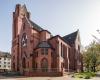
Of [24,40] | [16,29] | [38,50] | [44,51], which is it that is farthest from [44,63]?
[16,29]

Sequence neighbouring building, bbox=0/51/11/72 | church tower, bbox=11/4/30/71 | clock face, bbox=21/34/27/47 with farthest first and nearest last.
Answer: neighbouring building, bbox=0/51/11/72 → church tower, bbox=11/4/30/71 → clock face, bbox=21/34/27/47

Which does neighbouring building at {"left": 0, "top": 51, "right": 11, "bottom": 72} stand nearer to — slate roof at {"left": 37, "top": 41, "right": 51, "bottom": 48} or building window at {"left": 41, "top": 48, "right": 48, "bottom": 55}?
slate roof at {"left": 37, "top": 41, "right": 51, "bottom": 48}

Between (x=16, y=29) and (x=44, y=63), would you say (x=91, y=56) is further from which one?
(x=16, y=29)

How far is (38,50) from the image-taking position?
1982 inches

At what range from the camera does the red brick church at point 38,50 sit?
1960 inches

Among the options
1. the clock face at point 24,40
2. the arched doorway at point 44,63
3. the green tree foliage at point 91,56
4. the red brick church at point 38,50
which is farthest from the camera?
the green tree foliage at point 91,56

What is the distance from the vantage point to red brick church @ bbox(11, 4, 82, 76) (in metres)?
49.8

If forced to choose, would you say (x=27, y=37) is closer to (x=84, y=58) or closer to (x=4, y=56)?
(x=84, y=58)

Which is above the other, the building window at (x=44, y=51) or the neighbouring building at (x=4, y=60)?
the building window at (x=44, y=51)

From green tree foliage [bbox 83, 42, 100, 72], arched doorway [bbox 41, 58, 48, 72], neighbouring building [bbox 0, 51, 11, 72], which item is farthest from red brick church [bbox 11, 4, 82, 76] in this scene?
neighbouring building [bbox 0, 51, 11, 72]

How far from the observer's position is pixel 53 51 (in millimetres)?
51250

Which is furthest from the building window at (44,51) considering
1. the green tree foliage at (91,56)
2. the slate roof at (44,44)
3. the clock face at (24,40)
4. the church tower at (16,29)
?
the green tree foliage at (91,56)

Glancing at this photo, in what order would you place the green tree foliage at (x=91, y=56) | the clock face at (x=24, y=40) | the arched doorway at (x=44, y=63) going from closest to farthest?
the arched doorway at (x=44, y=63) → the clock face at (x=24, y=40) → the green tree foliage at (x=91, y=56)

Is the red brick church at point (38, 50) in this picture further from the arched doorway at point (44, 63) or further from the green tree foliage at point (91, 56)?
the green tree foliage at point (91, 56)
